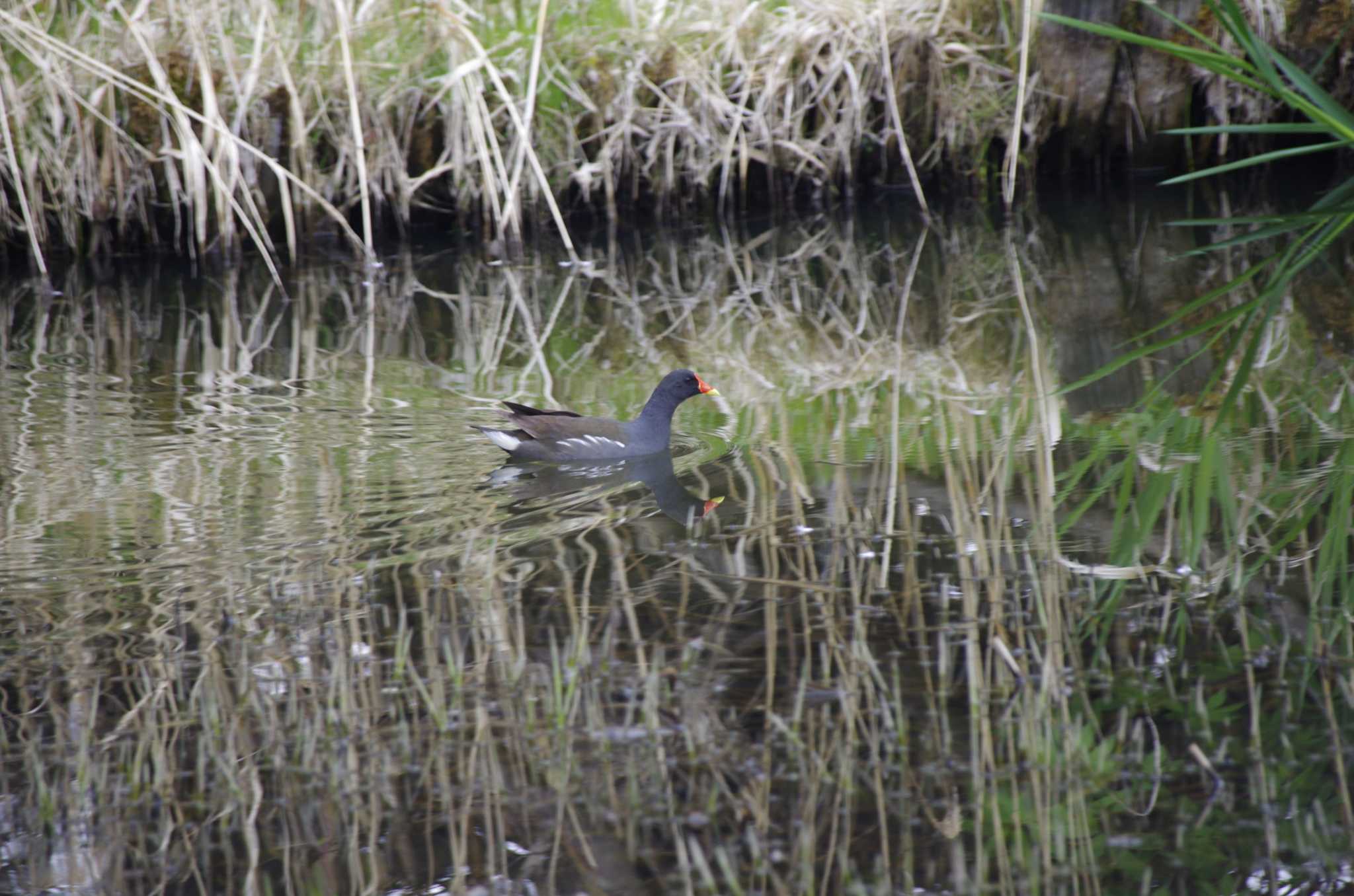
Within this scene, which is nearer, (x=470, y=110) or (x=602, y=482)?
(x=602, y=482)

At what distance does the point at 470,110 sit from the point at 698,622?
5256 mm

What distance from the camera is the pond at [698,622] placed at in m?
2.88

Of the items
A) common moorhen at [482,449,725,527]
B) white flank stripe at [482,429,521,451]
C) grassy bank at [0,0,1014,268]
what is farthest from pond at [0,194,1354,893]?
grassy bank at [0,0,1014,268]

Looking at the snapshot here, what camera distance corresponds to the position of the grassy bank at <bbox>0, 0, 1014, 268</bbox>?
8477 mm

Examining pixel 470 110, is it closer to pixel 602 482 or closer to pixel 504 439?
pixel 504 439

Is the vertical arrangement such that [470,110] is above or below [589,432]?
above

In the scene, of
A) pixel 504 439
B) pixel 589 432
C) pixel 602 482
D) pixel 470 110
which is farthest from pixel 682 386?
pixel 470 110

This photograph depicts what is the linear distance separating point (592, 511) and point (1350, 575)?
7.33ft

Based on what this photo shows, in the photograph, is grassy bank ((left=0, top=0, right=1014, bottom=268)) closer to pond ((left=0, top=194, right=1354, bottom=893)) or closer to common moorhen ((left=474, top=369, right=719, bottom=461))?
pond ((left=0, top=194, right=1354, bottom=893))

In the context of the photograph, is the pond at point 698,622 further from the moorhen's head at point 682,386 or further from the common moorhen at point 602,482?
the moorhen's head at point 682,386

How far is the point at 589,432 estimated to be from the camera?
17.9 ft

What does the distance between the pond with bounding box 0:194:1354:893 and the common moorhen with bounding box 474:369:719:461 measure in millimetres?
77

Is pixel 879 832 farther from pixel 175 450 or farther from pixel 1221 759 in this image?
pixel 175 450

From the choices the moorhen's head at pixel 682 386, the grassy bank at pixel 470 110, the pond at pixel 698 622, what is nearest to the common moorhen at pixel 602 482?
the pond at pixel 698 622
